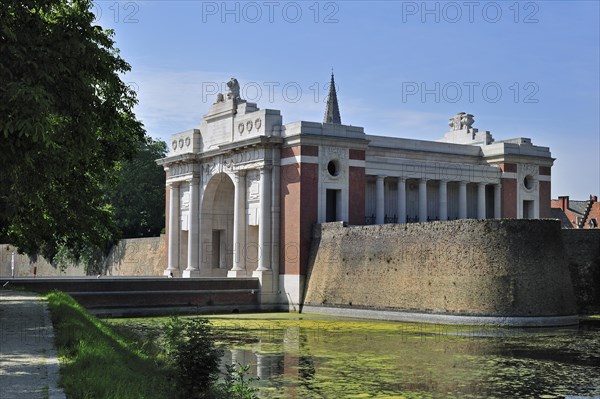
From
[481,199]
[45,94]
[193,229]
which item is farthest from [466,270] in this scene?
[45,94]

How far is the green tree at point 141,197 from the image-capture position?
7206 cm

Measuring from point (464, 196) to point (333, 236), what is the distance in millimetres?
12147

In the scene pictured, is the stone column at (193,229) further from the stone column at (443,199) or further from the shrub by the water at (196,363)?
the shrub by the water at (196,363)

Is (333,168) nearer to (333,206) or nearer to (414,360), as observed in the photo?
(333,206)

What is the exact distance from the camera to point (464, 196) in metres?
50.3

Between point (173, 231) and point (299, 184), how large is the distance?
13.8m

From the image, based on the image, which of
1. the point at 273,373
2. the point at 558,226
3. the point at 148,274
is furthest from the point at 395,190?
the point at 273,373

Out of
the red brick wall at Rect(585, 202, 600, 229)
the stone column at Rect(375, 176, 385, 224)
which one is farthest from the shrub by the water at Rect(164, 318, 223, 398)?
the red brick wall at Rect(585, 202, 600, 229)

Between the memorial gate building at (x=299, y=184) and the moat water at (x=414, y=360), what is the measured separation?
36.0ft

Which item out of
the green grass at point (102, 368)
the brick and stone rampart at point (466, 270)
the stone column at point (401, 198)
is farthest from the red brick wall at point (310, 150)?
the green grass at point (102, 368)

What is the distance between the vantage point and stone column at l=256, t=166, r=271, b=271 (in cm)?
4434

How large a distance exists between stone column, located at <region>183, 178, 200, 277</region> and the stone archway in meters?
0.37

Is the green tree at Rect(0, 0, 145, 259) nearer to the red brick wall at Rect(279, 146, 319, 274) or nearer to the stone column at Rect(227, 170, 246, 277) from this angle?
the red brick wall at Rect(279, 146, 319, 274)

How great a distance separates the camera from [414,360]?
71.8ft
